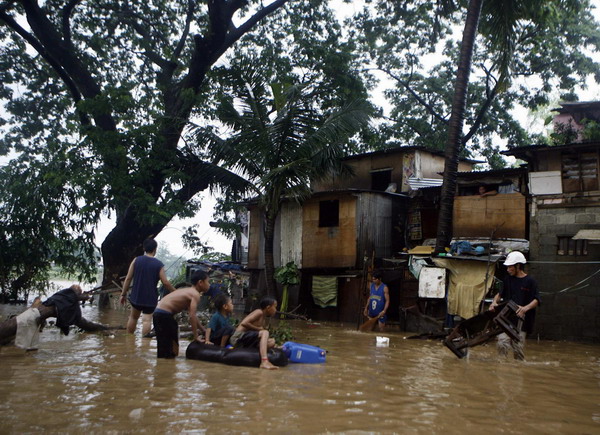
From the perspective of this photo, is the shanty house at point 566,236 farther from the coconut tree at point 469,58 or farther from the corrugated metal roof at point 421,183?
the corrugated metal roof at point 421,183

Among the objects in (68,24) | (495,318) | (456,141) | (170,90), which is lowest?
(495,318)

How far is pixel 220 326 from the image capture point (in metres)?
7.54

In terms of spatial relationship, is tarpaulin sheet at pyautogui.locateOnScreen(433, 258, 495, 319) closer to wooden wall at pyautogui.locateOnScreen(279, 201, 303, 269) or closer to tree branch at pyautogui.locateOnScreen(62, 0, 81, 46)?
wooden wall at pyautogui.locateOnScreen(279, 201, 303, 269)

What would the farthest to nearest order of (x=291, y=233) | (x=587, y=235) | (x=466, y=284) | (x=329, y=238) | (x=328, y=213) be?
(x=291, y=233), (x=328, y=213), (x=329, y=238), (x=466, y=284), (x=587, y=235)

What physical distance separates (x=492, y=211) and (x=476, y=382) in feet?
37.2

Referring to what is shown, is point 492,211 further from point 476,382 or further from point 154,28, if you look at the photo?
point 154,28

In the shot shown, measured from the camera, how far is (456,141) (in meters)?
14.5

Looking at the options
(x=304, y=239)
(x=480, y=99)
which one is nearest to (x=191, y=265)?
(x=304, y=239)

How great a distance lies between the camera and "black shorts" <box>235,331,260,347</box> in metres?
7.07

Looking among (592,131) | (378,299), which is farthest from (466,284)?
(592,131)

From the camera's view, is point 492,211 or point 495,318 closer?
point 495,318

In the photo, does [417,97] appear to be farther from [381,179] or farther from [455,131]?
[455,131]

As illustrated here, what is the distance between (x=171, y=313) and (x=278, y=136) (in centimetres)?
1066

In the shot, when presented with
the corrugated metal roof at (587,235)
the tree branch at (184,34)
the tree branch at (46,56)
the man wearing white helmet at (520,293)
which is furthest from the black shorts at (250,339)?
the tree branch at (184,34)
